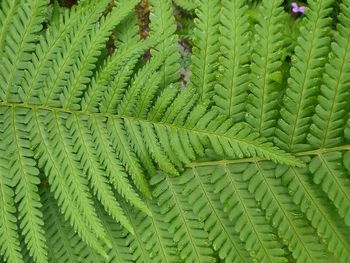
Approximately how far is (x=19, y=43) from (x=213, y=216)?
975mm

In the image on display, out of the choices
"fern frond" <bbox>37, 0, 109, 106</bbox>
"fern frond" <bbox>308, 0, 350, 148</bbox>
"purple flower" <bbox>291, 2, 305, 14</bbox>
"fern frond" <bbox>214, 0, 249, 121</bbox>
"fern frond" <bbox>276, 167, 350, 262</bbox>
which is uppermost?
"purple flower" <bbox>291, 2, 305, 14</bbox>

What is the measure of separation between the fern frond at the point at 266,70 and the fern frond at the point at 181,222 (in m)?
0.40

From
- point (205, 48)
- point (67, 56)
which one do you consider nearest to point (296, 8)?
point (205, 48)

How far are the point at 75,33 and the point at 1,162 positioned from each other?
1.81ft

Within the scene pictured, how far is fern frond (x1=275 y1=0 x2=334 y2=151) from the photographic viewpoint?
163 centimetres

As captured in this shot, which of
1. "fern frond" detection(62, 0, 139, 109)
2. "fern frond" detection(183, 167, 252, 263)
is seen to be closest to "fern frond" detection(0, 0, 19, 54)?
"fern frond" detection(62, 0, 139, 109)

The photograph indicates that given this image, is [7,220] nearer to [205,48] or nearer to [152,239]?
[152,239]

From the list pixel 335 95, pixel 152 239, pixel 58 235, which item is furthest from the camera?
pixel 58 235

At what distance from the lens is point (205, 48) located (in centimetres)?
179

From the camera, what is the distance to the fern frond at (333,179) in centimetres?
169

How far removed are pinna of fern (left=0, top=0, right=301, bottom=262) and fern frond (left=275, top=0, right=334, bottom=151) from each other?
95mm

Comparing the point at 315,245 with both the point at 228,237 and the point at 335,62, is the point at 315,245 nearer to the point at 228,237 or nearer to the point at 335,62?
the point at 228,237

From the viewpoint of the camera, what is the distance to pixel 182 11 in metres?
3.34

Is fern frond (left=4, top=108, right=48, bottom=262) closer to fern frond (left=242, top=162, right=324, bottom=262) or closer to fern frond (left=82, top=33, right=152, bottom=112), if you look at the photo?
fern frond (left=82, top=33, right=152, bottom=112)
